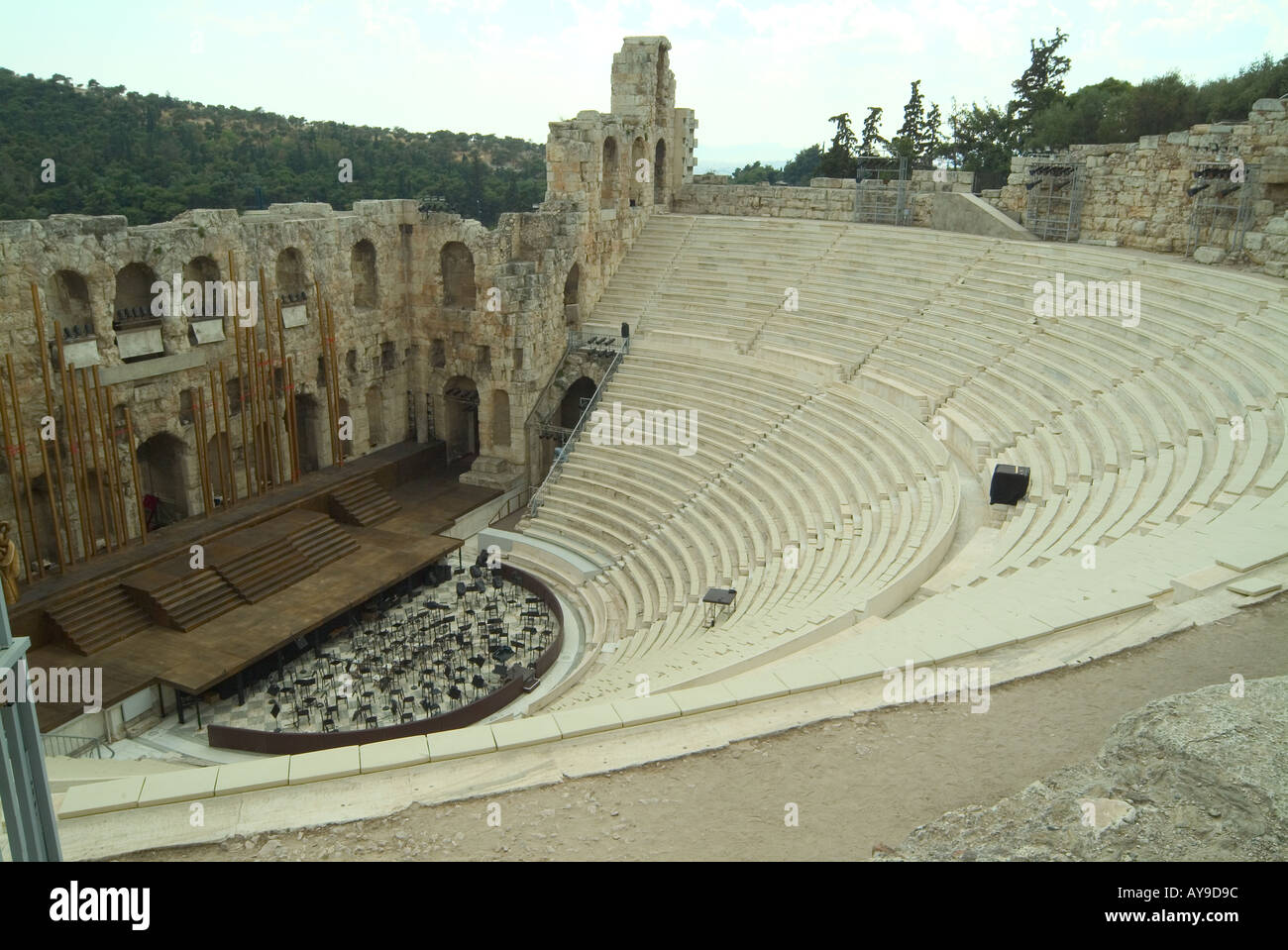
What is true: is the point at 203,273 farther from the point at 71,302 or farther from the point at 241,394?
the point at 71,302

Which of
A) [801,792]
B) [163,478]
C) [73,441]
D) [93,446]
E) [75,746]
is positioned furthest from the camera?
[163,478]

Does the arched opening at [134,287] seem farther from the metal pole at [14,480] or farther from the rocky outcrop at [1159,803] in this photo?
the rocky outcrop at [1159,803]

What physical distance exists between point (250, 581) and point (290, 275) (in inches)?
310

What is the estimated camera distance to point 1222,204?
1900 cm

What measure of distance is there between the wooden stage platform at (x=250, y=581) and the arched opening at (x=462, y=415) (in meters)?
2.88

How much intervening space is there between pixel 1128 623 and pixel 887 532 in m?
5.47

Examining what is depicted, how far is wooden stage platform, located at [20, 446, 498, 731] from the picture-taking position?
15.3 m

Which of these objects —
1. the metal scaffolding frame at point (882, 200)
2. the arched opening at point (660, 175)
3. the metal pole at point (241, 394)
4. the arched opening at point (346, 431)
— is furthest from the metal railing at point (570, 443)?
the metal scaffolding frame at point (882, 200)

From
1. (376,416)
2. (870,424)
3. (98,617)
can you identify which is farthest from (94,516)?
(870,424)

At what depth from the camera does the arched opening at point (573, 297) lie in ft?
80.1

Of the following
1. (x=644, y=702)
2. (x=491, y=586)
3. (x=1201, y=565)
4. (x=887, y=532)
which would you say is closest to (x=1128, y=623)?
(x=1201, y=565)

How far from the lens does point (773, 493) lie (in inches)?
670

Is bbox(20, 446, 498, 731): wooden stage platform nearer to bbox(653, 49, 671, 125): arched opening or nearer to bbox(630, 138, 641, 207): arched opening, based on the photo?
bbox(630, 138, 641, 207): arched opening

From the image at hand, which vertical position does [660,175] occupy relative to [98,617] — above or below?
above
